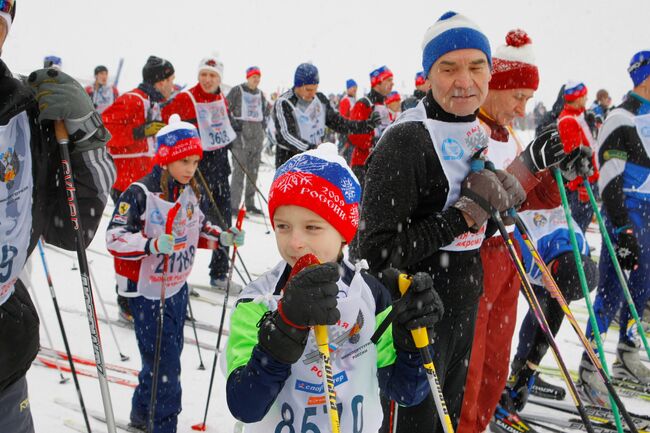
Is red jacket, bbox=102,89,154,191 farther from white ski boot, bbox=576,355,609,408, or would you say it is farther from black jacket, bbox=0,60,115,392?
white ski boot, bbox=576,355,609,408

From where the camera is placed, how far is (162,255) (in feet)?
12.1

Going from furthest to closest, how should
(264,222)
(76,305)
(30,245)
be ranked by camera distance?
(264,222), (76,305), (30,245)

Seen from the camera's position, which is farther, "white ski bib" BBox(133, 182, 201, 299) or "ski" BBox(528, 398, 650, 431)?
"ski" BBox(528, 398, 650, 431)

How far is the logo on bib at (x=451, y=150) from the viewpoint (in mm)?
2227

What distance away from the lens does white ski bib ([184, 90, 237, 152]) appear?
648 centimetres

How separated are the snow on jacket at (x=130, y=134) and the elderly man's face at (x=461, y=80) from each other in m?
4.72

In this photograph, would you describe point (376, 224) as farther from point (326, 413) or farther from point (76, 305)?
point (76, 305)

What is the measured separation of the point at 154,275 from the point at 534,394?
10.0ft

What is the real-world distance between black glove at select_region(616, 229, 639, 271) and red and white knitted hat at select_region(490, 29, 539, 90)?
207cm

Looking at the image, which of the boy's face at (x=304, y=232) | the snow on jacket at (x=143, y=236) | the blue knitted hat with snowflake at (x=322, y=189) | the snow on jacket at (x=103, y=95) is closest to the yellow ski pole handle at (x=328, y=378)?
the boy's face at (x=304, y=232)

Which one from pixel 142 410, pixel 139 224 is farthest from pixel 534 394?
pixel 139 224

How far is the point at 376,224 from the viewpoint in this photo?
2.20 m

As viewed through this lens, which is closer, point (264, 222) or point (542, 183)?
point (542, 183)

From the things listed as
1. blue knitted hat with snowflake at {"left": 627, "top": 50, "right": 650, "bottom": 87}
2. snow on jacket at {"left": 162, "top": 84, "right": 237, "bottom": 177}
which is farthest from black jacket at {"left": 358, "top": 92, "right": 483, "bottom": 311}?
snow on jacket at {"left": 162, "top": 84, "right": 237, "bottom": 177}
